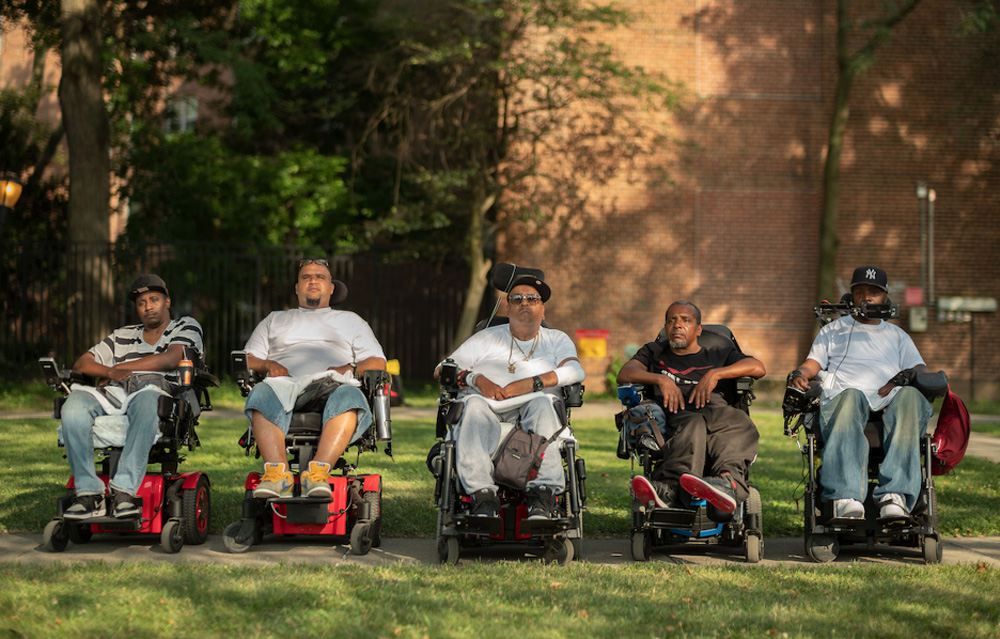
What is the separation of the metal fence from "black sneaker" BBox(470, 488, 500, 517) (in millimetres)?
12319

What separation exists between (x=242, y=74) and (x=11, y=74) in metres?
12.6

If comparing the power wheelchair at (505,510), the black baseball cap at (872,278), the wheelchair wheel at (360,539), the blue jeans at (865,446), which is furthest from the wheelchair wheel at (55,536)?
the black baseball cap at (872,278)

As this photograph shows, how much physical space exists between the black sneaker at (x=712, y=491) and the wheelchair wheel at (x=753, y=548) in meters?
0.26

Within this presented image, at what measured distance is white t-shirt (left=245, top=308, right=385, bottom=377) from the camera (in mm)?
6410

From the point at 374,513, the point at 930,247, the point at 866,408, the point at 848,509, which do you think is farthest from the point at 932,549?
the point at 930,247

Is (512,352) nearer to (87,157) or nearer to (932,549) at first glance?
(932,549)

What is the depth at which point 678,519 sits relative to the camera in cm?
562

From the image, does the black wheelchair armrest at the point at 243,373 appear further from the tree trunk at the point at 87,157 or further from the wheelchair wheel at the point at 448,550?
the tree trunk at the point at 87,157

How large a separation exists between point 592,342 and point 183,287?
7.37 m

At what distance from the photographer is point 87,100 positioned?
52.0ft

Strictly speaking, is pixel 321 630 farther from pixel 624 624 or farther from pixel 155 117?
pixel 155 117

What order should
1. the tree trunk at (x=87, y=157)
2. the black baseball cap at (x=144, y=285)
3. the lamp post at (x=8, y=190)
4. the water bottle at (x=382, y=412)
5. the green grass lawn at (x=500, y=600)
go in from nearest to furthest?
1. the green grass lawn at (x=500, y=600)
2. the water bottle at (x=382, y=412)
3. the black baseball cap at (x=144, y=285)
4. the lamp post at (x=8, y=190)
5. the tree trunk at (x=87, y=157)

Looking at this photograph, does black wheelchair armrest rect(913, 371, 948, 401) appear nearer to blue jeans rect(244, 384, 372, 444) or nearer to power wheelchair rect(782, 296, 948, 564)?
power wheelchair rect(782, 296, 948, 564)

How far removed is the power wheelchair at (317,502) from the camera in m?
5.83
